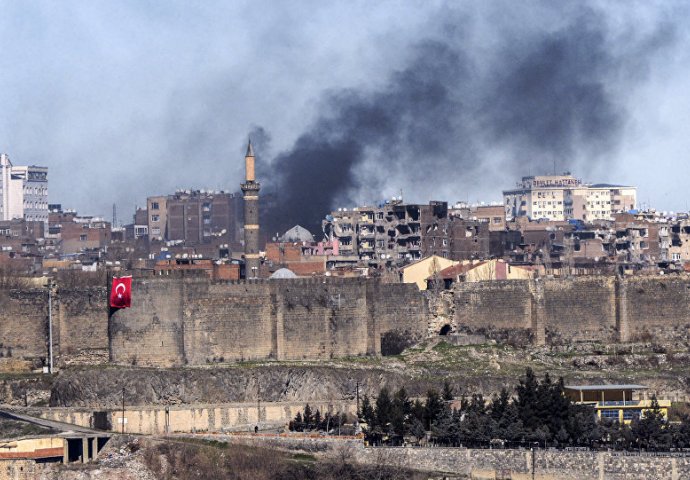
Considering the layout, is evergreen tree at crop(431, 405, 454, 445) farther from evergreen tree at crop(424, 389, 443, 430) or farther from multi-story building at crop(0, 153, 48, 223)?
multi-story building at crop(0, 153, 48, 223)

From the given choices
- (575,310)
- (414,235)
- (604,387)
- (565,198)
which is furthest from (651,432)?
(565,198)

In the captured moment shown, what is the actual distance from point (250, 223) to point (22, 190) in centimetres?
6836

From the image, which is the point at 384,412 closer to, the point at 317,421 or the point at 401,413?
the point at 401,413

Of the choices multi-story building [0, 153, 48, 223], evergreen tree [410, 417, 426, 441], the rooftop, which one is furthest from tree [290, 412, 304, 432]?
multi-story building [0, 153, 48, 223]

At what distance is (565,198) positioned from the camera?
16025 cm

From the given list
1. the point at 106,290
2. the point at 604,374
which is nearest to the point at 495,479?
the point at 604,374

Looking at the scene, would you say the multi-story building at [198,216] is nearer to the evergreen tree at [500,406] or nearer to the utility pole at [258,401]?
the utility pole at [258,401]

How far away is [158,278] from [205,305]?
6.37 feet

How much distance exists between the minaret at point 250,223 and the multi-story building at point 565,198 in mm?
73971

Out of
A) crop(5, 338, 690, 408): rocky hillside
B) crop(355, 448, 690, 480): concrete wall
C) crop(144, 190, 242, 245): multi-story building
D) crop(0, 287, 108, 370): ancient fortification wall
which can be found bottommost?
crop(355, 448, 690, 480): concrete wall

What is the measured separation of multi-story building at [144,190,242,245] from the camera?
12738 centimetres

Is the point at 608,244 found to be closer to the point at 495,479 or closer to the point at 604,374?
the point at 604,374

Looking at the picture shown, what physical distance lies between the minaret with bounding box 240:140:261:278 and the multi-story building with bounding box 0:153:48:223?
65.4 meters

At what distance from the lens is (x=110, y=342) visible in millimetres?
72688
